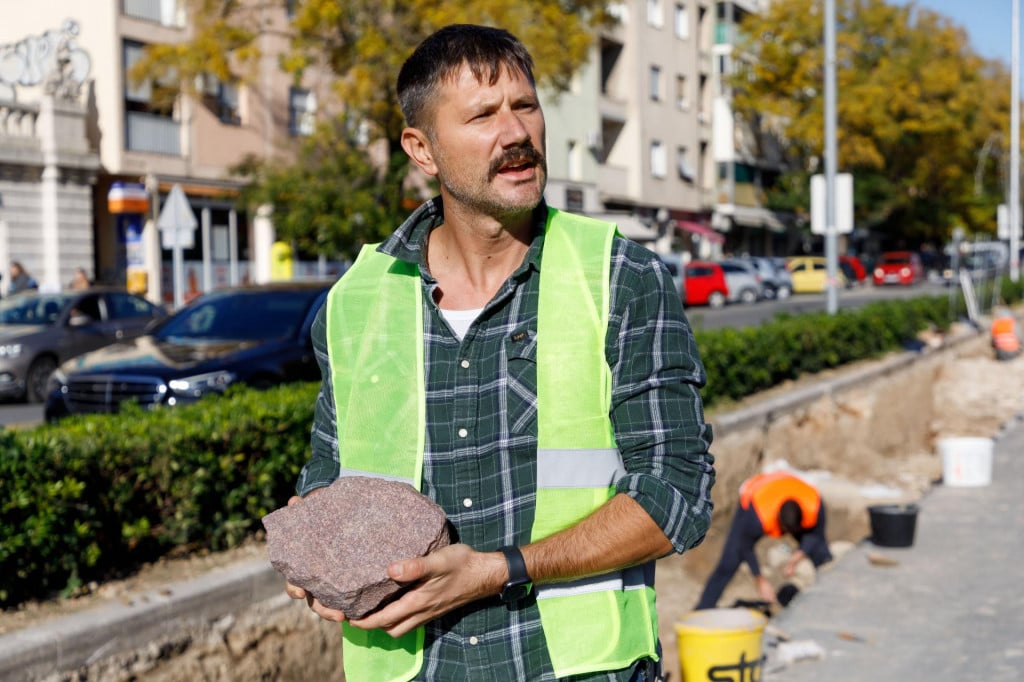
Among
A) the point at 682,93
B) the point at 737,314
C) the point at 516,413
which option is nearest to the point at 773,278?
the point at 682,93

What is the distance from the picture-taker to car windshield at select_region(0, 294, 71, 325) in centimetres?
1709

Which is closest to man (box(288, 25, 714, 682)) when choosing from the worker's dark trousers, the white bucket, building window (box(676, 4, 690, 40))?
the worker's dark trousers

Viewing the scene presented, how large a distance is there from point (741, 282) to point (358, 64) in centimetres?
2557

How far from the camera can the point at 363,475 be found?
2.37 meters

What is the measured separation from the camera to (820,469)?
12453 millimetres

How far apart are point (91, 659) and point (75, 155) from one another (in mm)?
24291

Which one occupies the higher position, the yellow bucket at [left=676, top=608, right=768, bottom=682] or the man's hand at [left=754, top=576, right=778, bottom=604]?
the yellow bucket at [left=676, top=608, right=768, bottom=682]

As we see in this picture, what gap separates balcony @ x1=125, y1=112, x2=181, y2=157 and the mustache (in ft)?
92.1

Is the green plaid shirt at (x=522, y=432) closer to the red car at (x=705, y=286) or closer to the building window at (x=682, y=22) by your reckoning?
the red car at (x=705, y=286)

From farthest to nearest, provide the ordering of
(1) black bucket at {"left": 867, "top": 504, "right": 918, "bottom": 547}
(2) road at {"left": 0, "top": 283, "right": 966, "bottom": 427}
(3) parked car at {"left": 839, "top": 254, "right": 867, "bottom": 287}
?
1. (3) parked car at {"left": 839, "top": 254, "right": 867, "bottom": 287}
2. (2) road at {"left": 0, "top": 283, "right": 966, "bottom": 427}
3. (1) black bucket at {"left": 867, "top": 504, "right": 918, "bottom": 547}

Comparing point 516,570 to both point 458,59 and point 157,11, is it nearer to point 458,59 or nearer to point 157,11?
point 458,59

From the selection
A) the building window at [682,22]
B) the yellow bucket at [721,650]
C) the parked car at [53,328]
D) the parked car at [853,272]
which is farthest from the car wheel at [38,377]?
the parked car at [853,272]

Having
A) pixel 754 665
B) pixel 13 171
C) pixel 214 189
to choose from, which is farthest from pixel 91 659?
pixel 214 189

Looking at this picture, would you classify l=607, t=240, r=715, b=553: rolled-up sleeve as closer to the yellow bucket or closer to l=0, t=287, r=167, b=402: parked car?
the yellow bucket
